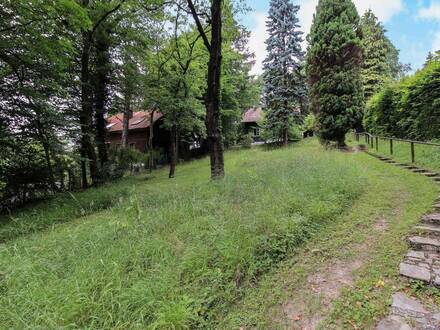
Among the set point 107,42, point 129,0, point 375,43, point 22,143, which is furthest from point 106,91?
point 375,43

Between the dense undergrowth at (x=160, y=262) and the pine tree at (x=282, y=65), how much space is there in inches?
649

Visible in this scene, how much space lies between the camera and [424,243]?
3.44 meters

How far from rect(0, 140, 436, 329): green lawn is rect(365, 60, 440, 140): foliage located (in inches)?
183

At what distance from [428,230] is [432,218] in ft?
1.48

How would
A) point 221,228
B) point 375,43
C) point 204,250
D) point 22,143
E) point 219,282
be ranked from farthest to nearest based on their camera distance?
point 375,43 → point 22,143 → point 221,228 → point 204,250 → point 219,282

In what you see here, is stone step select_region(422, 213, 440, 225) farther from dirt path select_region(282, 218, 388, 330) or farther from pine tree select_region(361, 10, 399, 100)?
pine tree select_region(361, 10, 399, 100)

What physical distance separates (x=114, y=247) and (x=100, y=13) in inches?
377

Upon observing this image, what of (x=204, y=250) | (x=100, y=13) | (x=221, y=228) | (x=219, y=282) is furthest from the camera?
(x=100, y=13)

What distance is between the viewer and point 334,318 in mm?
2447

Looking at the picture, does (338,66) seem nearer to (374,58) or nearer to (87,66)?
(87,66)

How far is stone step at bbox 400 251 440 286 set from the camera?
2857 millimetres

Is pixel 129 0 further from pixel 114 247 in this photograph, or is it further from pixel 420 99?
pixel 420 99

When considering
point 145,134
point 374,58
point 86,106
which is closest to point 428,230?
point 86,106

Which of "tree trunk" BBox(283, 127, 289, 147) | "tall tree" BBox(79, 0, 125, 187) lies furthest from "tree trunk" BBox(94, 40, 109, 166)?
"tree trunk" BBox(283, 127, 289, 147)
